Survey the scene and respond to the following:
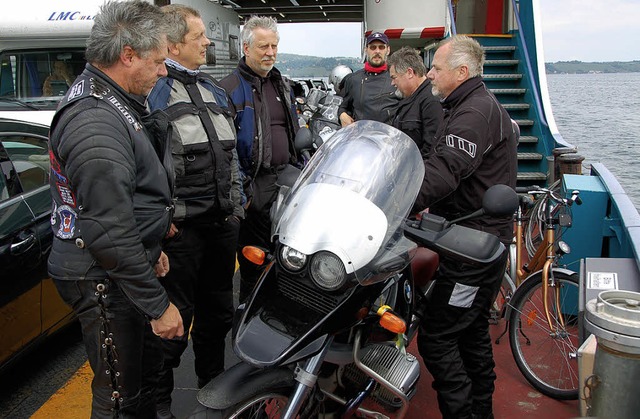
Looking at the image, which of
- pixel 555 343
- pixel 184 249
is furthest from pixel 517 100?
pixel 184 249

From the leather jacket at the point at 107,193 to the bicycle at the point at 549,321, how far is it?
234 centimetres

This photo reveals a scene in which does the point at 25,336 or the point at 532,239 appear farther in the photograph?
the point at 532,239

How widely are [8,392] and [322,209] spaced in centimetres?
266

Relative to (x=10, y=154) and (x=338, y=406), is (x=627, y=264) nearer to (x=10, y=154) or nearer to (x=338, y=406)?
(x=338, y=406)

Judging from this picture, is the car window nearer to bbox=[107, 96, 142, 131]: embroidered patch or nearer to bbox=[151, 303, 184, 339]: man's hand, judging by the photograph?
bbox=[107, 96, 142, 131]: embroidered patch

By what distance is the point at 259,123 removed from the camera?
369cm

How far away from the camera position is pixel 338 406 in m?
2.56

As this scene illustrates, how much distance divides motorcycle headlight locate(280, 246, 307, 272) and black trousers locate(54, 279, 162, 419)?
0.64 m

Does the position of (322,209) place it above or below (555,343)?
above

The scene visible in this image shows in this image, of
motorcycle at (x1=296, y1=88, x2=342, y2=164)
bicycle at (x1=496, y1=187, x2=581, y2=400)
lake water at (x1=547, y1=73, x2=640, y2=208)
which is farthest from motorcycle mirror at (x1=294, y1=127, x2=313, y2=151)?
lake water at (x1=547, y1=73, x2=640, y2=208)

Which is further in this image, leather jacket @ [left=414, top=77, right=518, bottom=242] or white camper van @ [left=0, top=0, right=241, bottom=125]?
white camper van @ [left=0, top=0, right=241, bottom=125]

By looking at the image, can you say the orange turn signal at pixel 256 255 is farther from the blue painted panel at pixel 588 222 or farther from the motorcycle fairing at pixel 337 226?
the blue painted panel at pixel 588 222

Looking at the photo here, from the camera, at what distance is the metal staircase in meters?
7.75

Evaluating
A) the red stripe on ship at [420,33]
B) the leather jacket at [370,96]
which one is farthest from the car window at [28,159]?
the red stripe on ship at [420,33]
